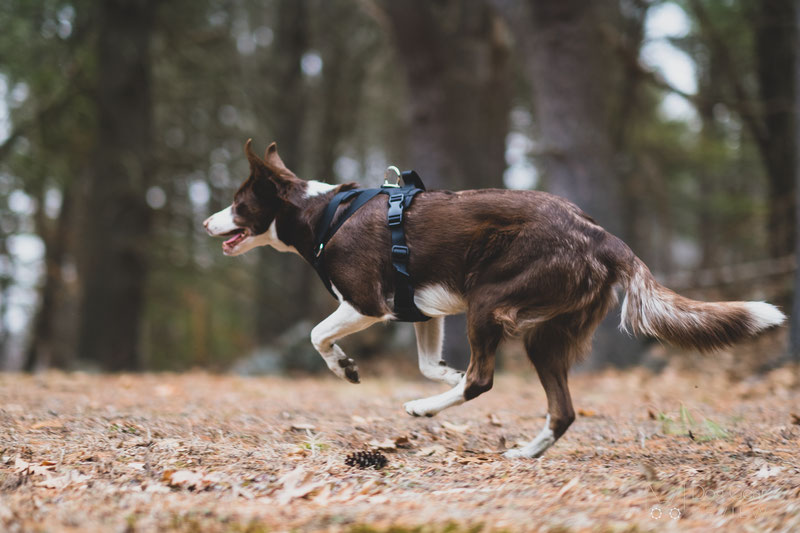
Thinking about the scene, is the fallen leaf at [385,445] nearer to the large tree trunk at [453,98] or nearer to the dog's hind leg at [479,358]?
the dog's hind leg at [479,358]

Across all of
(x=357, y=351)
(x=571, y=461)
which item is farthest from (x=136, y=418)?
(x=357, y=351)

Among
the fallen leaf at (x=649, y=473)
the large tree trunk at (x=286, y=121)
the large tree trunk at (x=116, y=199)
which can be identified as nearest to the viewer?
the fallen leaf at (x=649, y=473)

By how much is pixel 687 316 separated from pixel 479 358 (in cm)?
113

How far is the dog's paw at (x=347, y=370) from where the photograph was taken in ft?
14.7

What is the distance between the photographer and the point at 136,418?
4.66m

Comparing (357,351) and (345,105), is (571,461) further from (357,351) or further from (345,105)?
(345,105)

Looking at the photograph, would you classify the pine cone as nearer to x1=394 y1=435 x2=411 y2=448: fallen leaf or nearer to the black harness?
x1=394 y1=435 x2=411 y2=448: fallen leaf

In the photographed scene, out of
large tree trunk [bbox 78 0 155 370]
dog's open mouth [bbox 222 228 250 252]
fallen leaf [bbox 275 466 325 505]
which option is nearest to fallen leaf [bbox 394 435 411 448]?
fallen leaf [bbox 275 466 325 505]

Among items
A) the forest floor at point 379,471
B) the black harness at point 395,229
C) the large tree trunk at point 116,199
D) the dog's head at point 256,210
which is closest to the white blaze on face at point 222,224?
the dog's head at point 256,210

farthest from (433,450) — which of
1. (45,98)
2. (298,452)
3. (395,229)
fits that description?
(45,98)

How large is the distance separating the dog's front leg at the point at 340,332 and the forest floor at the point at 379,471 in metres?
0.42

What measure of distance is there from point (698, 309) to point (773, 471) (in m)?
0.85

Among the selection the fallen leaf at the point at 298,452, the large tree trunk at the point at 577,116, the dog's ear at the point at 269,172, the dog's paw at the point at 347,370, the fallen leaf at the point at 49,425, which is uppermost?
the large tree trunk at the point at 577,116

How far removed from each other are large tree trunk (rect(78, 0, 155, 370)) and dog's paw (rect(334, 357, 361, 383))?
7685 millimetres
